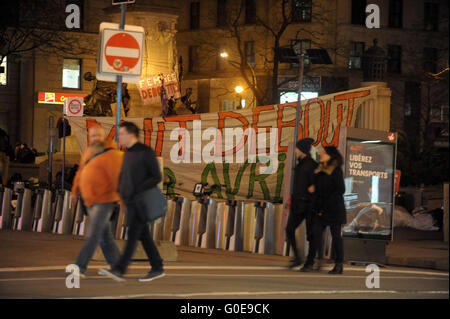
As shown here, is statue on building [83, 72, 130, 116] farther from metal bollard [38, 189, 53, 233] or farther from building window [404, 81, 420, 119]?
building window [404, 81, 420, 119]

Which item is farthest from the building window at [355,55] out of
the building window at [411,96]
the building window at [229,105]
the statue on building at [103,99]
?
the statue on building at [103,99]

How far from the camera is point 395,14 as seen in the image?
66188 mm

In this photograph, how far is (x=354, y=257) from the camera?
14664 millimetres

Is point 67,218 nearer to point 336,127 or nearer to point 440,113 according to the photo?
point 336,127

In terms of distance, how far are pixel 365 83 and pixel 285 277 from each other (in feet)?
32.0

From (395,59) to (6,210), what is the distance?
47.5m

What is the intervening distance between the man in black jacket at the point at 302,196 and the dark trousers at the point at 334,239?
10 cm

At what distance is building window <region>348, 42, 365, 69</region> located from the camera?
208ft

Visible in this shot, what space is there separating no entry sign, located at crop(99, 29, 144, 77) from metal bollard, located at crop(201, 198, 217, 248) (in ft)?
15.2

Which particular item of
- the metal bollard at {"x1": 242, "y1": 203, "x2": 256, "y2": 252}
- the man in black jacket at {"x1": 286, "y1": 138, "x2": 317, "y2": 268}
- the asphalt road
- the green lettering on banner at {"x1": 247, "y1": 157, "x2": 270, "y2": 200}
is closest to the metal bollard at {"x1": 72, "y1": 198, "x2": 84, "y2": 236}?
the green lettering on banner at {"x1": 247, "y1": 157, "x2": 270, "y2": 200}

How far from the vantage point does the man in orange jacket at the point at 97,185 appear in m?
10.5

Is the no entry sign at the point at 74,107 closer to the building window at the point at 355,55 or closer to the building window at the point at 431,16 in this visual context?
the building window at the point at 355,55

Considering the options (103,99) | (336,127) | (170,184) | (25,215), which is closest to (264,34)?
(103,99)
